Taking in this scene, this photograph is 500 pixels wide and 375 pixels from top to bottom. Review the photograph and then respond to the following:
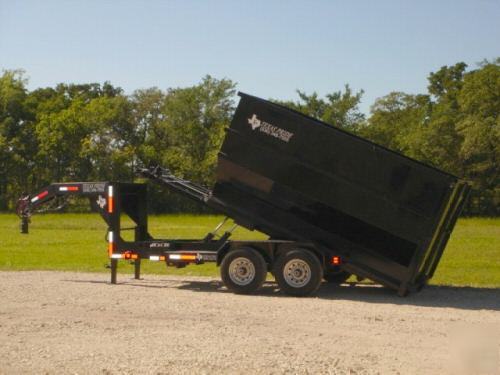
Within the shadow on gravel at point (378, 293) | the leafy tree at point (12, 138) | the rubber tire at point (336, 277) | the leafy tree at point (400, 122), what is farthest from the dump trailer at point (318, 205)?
the leafy tree at point (12, 138)

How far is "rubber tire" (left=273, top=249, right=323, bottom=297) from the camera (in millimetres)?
13227

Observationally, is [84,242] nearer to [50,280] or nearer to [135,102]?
[50,280]

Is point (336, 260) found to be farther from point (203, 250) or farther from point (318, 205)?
point (203, 250)

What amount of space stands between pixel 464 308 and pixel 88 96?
81.5 m

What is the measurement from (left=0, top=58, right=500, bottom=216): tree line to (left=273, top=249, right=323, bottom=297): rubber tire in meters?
50.9

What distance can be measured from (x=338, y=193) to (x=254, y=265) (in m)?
2.00

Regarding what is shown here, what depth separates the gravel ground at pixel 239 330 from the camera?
8102 millimetres

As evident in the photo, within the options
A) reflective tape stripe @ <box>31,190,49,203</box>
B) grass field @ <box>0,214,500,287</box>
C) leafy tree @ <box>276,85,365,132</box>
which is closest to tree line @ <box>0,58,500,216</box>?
leafy tree @ <box>276,85,365,132</box>

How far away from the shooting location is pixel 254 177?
13570 mm

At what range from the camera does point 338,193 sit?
1312 centimetres

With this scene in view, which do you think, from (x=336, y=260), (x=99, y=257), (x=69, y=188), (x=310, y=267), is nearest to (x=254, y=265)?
(x=310, y=267)

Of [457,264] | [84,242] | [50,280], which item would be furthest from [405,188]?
[84,242]

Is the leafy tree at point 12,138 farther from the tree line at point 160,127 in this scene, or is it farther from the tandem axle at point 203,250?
the tandem axle at point 203,250

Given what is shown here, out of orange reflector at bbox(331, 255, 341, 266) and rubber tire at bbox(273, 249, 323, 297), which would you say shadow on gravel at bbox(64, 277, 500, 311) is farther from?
orange reflector at bbox(331, 255, 341, 266)
